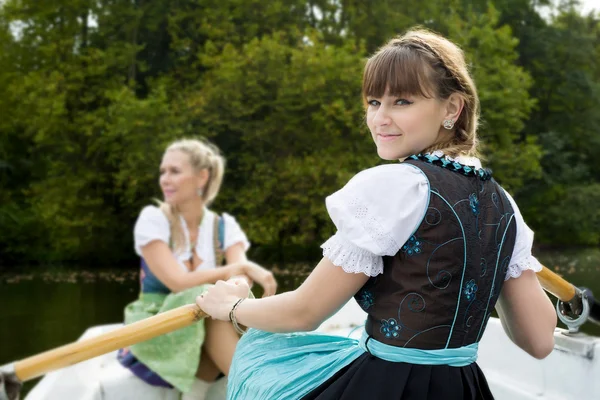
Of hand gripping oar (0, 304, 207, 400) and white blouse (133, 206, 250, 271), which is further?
white blouse (133, 206, 250, 271)

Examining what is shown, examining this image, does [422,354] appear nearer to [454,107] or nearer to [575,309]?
[454,107]

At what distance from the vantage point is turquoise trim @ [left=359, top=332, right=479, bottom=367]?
1.22 meters

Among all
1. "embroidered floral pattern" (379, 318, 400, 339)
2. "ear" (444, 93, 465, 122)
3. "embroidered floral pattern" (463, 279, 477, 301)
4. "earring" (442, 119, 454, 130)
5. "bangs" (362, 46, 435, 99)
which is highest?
"bangs" (362, 46, 435, 99)

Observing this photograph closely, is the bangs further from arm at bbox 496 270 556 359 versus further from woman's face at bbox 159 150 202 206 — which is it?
woman's face at bbox 159 150 202 206

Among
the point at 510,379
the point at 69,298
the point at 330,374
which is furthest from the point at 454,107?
the point at 69,298

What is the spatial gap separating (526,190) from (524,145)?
1108 millimetres

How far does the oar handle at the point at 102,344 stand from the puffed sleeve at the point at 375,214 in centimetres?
53

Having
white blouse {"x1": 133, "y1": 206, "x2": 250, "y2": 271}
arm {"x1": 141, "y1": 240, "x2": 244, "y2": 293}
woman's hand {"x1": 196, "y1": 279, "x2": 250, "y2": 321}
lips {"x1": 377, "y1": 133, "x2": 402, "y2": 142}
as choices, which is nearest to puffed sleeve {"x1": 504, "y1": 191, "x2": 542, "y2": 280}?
lips {"x1": 377, "y1": 133, "x2": 402, "y2": 142}

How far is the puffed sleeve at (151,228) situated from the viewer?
105 inches

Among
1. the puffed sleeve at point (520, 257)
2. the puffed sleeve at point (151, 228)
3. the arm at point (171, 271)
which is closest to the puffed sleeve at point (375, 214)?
the puffed sleeve at point (520, 257)

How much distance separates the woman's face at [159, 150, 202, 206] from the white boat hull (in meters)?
0.68

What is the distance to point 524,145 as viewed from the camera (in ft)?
53.3

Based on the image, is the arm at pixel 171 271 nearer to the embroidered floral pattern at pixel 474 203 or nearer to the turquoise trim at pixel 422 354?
the turquoise trim at pixel 422 354

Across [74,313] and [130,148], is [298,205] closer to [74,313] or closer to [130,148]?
[130,148]
